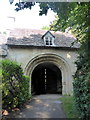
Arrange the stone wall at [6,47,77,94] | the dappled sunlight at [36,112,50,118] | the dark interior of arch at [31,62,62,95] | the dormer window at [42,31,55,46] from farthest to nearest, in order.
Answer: the dark interior of arch at [31,62,62,95] < the dormer window at [42,31,55,46] < the stone wall at [6,47,77,94] < the dappled sunlight at [36,112,50,118]

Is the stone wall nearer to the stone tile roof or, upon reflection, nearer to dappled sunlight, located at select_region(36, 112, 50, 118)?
the stone tile roof

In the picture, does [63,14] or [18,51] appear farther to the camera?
[18,51]

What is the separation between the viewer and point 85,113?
15.6 feet

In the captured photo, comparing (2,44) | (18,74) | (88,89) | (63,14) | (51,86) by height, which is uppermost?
(2,44)

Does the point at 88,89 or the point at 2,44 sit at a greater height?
the point at 2,44

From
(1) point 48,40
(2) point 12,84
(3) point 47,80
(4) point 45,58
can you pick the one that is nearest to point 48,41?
(1) point 48,40

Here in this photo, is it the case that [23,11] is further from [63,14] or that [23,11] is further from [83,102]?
Answer: [83,102]

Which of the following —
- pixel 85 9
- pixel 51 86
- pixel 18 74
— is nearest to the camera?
pixel 85 9

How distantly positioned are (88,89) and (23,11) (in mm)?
3117

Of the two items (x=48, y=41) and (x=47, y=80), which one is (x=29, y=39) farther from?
(x=47, y=80)

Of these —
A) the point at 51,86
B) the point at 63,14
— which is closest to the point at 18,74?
the point at 63,14

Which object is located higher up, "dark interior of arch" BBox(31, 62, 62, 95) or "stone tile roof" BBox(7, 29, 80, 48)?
"stone tile roof" BBox(7, 29, 80, 48)

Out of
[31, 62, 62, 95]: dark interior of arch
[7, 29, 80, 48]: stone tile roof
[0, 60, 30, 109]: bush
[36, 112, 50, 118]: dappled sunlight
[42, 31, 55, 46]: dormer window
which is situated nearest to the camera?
[36, 112, 50, 118]: dappled sunlight

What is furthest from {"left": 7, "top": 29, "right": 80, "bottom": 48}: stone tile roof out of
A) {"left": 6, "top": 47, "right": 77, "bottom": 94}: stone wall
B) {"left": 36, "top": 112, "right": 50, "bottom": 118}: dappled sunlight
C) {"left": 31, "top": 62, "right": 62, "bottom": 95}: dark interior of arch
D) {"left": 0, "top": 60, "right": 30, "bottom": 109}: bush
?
{"left": 36, "top": 112, "right": 50, "bottom": 118}: dappled sunlight
